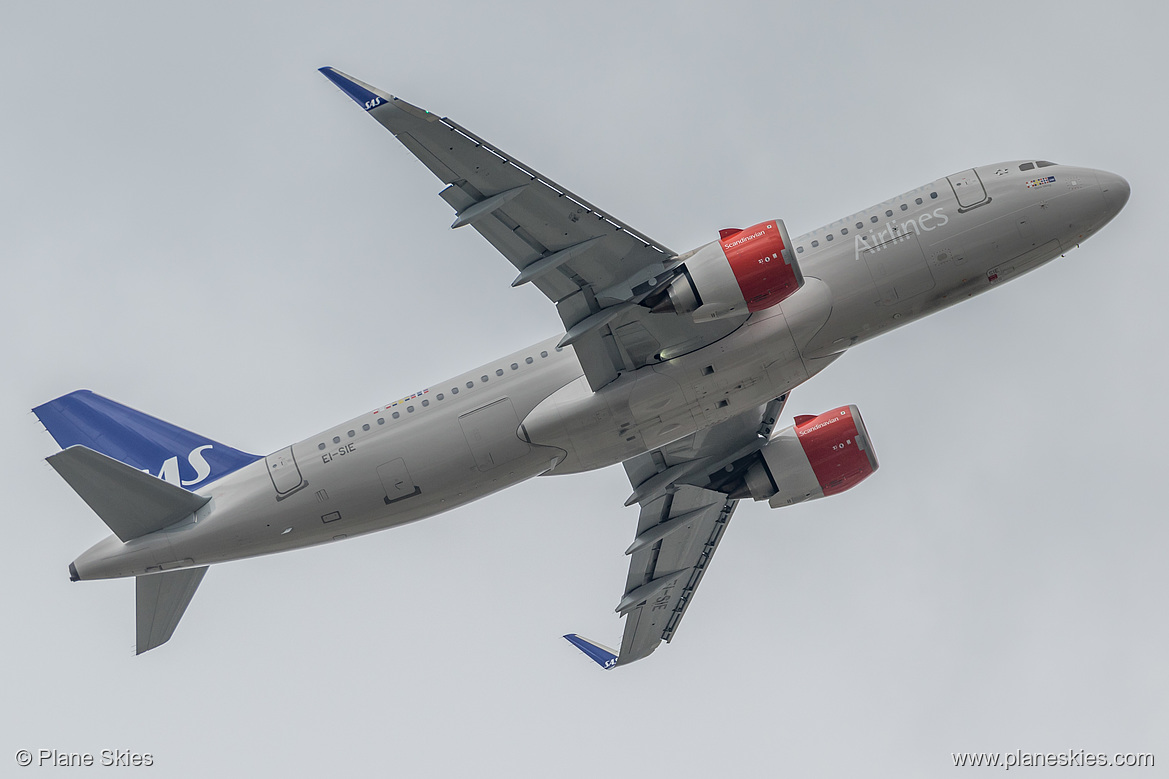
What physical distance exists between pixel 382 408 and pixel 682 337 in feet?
30.2

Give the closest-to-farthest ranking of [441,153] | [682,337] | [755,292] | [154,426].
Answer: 1. [441,153]
2. [755,292]
3. [682,337]
4. [154,426]

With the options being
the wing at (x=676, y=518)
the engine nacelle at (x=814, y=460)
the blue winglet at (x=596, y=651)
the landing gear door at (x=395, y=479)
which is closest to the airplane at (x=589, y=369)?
the landing gear door at (x=395, y=479)

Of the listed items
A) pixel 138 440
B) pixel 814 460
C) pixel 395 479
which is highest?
pixel 138 440

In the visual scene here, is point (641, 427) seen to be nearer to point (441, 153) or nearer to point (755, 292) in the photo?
point (755, 292)

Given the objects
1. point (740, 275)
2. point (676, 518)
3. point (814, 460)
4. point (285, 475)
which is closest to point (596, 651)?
point (676, 518)

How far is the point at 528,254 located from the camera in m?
28.3

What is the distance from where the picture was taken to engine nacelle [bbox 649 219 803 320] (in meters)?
27.9

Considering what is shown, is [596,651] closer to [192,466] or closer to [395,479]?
[395,479]

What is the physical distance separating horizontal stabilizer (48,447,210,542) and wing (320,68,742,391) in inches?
472

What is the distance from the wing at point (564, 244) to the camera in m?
25.7

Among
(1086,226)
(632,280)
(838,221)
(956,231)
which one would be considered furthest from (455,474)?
(1086,226)

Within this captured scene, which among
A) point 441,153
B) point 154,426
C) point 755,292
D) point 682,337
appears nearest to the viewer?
point 441,153

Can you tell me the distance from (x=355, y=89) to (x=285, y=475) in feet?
40.3

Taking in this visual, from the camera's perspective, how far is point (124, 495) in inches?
1193
